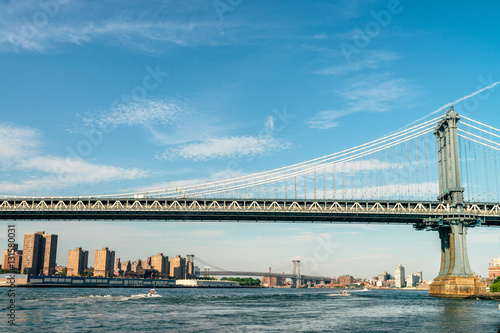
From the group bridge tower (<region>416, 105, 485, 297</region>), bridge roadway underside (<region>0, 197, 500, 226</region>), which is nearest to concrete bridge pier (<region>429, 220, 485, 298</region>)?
bridge tower (<region>416, 105, 485, 297</region>)

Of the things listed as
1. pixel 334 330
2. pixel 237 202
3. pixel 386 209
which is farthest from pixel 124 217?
pixel 334 330

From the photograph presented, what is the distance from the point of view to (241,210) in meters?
90.5

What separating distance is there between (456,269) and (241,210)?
37144 mm

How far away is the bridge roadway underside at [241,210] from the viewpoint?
8925cm

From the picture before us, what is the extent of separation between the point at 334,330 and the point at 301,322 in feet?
20.8

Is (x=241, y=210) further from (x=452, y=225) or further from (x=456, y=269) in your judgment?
(x=456, y=269)

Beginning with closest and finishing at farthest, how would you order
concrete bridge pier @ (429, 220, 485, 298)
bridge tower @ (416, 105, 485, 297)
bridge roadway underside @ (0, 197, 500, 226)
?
concrete bridge pier @ (429, 220, 485, 298) < bridge tower @ (416, 105, 485, 297) < bridge roadway underside @ (0, 197, 500, 226)

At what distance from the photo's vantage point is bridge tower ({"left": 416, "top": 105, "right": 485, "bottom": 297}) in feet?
263

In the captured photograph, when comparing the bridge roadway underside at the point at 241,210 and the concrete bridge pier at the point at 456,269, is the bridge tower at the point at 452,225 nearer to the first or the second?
the concrete bridge pier at the point at 456,269

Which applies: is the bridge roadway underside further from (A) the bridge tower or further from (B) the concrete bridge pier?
(B) the concrete bridge pier

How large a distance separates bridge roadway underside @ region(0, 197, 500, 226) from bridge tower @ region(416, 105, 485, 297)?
7.93ft

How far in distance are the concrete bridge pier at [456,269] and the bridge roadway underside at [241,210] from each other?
171 inches

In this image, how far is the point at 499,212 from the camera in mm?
89188

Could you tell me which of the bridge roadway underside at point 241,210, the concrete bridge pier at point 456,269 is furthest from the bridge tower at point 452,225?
the bridge roadway underside at point 241,210
